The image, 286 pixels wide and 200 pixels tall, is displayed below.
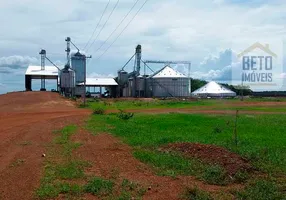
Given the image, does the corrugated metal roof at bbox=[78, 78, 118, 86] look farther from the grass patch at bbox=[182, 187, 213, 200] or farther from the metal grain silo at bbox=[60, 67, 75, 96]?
the grass patch at bbox=[182, 187, 213, 200]

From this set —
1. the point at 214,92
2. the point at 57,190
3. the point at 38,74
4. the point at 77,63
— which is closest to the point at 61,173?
the point at 57,190

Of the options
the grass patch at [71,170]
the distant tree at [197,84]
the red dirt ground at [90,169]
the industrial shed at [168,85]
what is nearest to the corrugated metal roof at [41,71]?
the industrial shed at [168,85]

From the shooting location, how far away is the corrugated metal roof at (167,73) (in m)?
95.3

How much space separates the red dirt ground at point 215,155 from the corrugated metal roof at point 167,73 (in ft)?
268

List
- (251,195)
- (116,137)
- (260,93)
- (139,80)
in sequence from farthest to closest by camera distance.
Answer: (260,93) < (139,80) < (116,137) < (251,195)

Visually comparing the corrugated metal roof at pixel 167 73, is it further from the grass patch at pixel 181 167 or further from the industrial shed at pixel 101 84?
the grass patch at pixel 181 167

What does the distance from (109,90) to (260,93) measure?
49.2 meters

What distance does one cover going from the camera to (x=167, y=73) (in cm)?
9788

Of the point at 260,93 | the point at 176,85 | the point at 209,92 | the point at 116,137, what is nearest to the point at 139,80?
the point at 176,85

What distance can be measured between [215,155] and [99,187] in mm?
4231

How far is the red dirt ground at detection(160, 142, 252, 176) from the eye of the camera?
9.65m

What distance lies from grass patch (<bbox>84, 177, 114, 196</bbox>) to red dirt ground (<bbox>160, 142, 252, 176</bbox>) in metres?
2.90

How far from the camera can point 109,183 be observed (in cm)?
825

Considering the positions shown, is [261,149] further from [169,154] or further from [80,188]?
[80,188]
